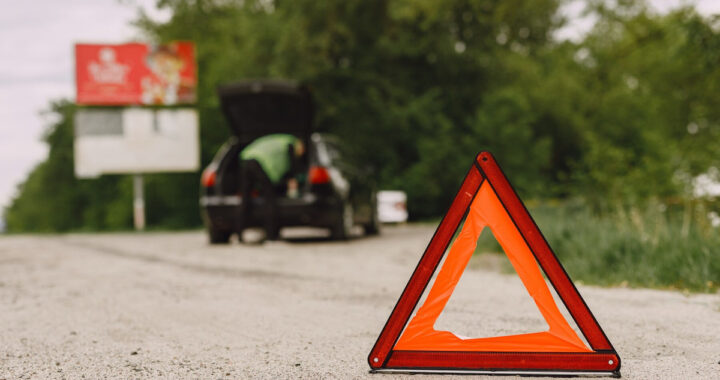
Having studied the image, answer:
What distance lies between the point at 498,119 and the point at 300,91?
11299 mm

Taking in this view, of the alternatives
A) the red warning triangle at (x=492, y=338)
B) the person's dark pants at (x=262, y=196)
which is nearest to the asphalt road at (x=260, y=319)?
the red warning triangle at (x=492, y=338)

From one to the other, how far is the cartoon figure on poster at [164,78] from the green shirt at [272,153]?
12160 millimetres

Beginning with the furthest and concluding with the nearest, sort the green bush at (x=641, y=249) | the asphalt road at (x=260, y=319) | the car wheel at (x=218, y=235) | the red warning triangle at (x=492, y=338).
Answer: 1. the car wheel at (x=218, y=235)
2. the green bush at (x=641, y=249)
3. the asphalt road at (x=260, y=319)
4. the red warning triangle at (x=492, y=338)

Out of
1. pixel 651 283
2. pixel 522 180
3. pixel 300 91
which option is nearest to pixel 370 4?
pixel 522 180

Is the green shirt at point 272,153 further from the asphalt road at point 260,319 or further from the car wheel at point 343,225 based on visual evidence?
the asphalt road at point 260,319

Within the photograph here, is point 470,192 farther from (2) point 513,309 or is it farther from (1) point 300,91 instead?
(1) point 300,91

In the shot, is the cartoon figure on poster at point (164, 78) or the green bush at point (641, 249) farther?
the cartoon figure on poster at point (164, 78)

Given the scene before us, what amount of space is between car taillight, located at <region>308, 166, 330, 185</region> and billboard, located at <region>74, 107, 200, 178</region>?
517 inches

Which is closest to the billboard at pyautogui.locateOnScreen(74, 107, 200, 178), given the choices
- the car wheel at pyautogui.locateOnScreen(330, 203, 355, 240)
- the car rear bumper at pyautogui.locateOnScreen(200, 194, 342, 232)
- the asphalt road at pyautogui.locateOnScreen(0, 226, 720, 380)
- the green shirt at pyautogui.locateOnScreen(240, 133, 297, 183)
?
the green shirt at pyautogui.locateOnScreen(240, 133, 297, 183)

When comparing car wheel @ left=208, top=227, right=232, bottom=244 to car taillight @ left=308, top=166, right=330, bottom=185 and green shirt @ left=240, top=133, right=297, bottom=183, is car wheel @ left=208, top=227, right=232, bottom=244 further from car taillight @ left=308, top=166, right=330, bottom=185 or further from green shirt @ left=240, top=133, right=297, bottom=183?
car taillight @ left=308, top=166, right=330, bottom=185

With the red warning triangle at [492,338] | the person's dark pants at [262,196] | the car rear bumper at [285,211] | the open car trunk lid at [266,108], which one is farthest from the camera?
the open car trunk lid at [266,108]

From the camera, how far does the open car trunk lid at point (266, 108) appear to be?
11718 mm

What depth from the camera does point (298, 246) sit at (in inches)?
455

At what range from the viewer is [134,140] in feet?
77.0
